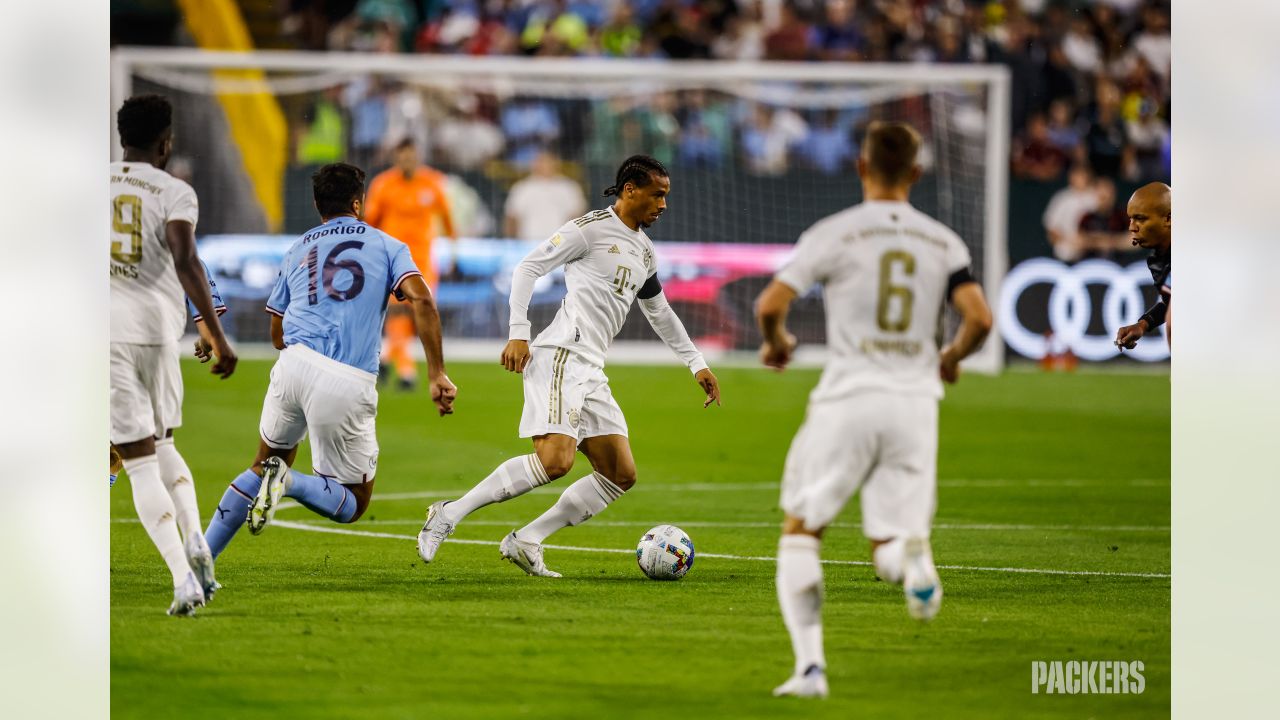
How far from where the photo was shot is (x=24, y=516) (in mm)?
7016

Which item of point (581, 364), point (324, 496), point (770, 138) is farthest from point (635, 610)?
point (770, 138)

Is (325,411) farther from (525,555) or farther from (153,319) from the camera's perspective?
(525,555)

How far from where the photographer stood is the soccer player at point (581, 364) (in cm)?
702

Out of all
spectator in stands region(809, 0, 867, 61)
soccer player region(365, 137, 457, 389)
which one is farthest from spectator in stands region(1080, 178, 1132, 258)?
soccer player region(365, 137, 457, 389)

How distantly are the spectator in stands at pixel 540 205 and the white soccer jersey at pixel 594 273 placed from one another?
10253mm

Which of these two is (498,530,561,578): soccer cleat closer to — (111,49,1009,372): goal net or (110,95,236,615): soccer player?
(110,95,236,615): soccer player

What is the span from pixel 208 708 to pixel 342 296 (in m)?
1.93

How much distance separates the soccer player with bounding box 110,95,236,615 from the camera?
6156 millimetres

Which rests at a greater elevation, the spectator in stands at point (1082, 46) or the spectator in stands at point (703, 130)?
the spectator in stands at point (1082, 46)

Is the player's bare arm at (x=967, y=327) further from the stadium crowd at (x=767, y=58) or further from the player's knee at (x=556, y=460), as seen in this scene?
the stadium crowd at (x=767, y=58)

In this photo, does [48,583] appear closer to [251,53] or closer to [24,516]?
[24,516]

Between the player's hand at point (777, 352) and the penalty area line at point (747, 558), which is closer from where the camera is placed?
the player's hand at point (777, 352)

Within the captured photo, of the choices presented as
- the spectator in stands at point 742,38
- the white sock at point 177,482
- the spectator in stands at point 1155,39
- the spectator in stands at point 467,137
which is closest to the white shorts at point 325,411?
the white sock at point 177,482

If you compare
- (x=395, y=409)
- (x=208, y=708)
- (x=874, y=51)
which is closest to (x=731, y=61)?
(x=874, y=51)
